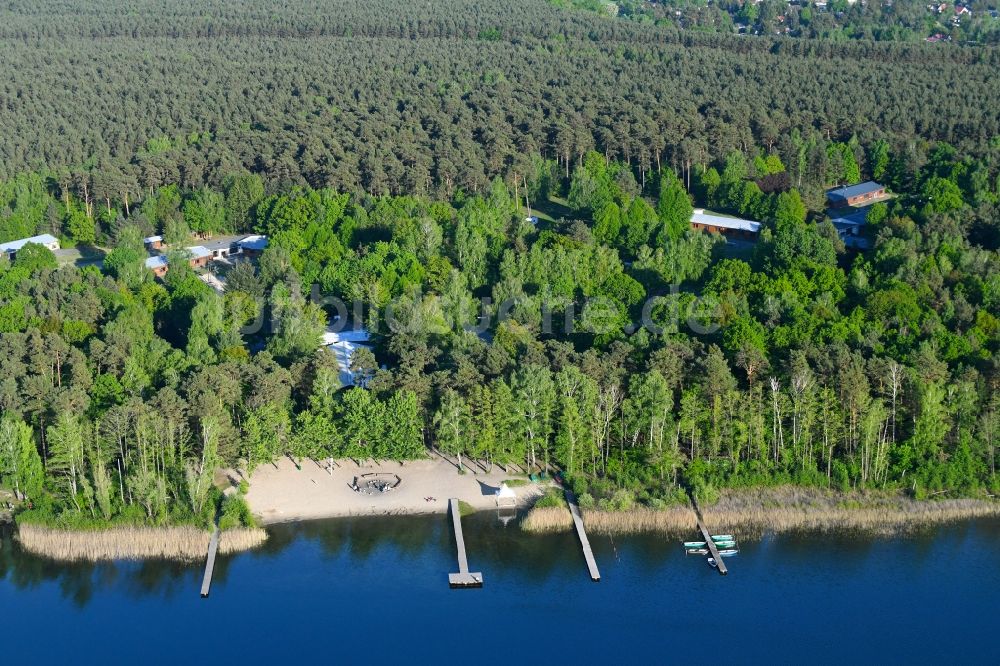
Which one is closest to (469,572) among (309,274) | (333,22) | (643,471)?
(643,471)

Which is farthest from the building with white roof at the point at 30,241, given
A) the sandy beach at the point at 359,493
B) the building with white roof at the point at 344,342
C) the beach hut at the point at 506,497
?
the beach hut at the point at 506,497

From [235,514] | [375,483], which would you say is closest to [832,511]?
[375,483]

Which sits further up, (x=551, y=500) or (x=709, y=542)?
(x=551, y=500)

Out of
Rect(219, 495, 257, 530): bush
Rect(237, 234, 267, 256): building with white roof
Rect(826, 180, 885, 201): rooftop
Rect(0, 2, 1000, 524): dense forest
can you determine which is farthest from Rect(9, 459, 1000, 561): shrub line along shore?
Rect(826, 180, 885, 201): rooftop

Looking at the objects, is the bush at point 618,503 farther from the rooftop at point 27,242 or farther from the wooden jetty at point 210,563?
the rooftop at point 27,242

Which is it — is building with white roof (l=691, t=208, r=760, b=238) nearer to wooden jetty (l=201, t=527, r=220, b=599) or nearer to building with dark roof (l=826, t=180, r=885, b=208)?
building with dark roof (l=826, t=180, r=885, b=208)

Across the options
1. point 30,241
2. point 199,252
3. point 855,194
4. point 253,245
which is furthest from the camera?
point 855,194

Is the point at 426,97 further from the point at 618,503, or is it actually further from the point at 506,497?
the point at 618,503
